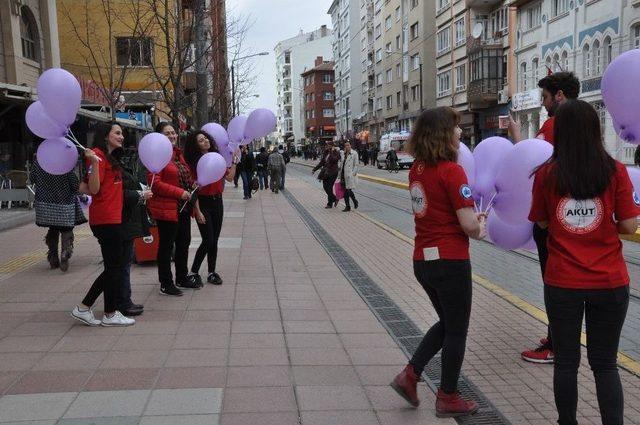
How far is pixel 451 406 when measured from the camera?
3.46 meters

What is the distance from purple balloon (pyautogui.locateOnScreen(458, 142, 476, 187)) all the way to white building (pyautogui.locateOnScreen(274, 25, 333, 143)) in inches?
4388

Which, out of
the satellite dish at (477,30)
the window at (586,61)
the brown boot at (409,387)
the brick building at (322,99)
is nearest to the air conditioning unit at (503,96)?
the satellite dish at (477,30)

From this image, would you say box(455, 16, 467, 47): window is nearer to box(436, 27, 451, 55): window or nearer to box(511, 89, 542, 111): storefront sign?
box(436, 27, 451, 55): window

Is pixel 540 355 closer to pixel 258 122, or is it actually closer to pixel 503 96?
pixel 258 122

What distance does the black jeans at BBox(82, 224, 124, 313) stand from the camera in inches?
199

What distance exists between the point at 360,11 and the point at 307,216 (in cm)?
6448

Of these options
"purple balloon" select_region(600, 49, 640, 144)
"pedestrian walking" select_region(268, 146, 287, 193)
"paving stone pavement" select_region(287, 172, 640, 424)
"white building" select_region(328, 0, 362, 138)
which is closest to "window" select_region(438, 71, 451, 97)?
"pedestrian walking" select_region(268, 146, 287, 193)

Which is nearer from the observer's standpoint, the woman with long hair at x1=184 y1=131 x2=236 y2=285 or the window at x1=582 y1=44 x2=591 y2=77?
the woman with long hair at x1=184 y1=131 x2=236 y2=285

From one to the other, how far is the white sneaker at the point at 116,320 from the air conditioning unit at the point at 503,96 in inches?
1264

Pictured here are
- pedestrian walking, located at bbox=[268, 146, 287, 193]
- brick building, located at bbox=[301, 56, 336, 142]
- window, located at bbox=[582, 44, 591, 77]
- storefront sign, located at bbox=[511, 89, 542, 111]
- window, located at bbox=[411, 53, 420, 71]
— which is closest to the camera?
pedestrian walking, located at bbox=[268, 146, 287, 193]

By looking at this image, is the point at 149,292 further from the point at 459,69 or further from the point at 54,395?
the point at 459,69

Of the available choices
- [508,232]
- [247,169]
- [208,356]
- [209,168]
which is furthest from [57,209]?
[247,169]

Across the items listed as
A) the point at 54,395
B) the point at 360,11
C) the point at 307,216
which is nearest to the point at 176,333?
the point at 54,395

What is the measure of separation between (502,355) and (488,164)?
4.98ft
